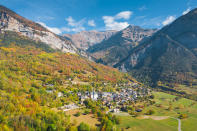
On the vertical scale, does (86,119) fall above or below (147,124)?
above

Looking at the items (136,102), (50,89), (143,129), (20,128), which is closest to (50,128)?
(20,128)

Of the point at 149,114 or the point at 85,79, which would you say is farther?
the point at 85,79

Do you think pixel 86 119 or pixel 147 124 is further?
pixel 147 124

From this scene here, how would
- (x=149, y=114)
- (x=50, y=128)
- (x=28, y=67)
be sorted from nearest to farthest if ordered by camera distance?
(x=50, y=128)
(x=149, y=114)
(x=28, y=67)

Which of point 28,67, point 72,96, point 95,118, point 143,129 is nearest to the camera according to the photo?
point 143,129

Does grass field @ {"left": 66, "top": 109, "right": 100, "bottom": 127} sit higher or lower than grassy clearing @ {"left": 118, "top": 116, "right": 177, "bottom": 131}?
higher

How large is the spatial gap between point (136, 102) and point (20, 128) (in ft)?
353

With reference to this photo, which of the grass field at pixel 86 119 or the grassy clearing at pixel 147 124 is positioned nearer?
the grass field at pixel 86 119

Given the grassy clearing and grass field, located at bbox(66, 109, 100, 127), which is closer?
grass field, located at bbox(66, 109, 100, 127)

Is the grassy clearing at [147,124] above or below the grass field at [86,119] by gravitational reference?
below

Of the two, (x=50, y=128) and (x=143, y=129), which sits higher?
(x=50, y=128)

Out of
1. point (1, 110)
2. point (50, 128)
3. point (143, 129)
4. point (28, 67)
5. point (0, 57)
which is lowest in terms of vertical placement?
point (143, 129)

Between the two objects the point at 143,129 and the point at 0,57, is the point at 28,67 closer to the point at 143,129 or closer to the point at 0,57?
the point at 0,57

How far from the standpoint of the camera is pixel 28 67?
566 feet
